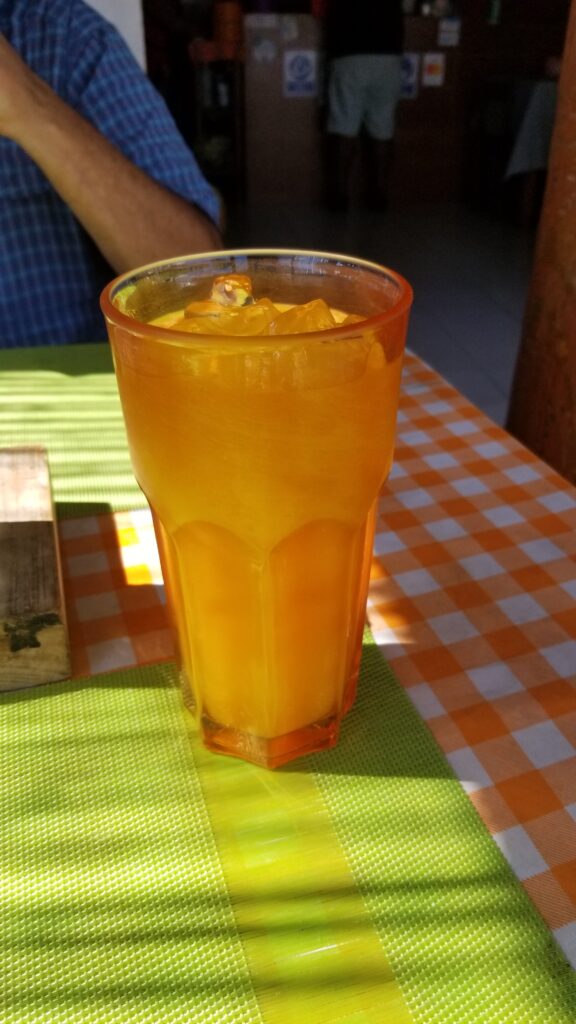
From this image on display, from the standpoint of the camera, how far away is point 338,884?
0.44 meters

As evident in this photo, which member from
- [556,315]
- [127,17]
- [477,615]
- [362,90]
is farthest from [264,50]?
[477,615]

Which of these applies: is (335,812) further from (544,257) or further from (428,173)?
(428,173)

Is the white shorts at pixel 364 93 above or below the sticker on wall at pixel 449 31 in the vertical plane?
below

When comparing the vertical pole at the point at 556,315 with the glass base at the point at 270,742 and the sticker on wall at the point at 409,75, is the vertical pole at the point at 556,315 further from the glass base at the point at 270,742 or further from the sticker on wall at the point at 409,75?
the sticker on wall at the point at 409,75

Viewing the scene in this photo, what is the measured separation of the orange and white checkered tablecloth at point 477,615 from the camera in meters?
0.48

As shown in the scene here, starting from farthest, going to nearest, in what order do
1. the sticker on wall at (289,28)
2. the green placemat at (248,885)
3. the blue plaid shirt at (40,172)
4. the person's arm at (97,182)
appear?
the sticker on wall at (289,28)
the blue plaid shirt at (40,172)
the person's arm at (97,182)
the green placemat at (248,885)

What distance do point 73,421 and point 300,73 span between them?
5.95 metres

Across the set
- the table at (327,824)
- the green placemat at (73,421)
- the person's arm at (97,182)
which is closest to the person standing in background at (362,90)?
the person's arm at (97,182)

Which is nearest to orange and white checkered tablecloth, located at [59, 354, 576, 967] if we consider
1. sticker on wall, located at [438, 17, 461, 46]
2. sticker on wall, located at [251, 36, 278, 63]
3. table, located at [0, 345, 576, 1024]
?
table, located at [0, 345, 576, 1024]

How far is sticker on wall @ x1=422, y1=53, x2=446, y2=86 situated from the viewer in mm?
5910

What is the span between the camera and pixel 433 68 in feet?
19.5

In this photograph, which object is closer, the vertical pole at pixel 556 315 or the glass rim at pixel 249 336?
the glass rim at pixel 249 336

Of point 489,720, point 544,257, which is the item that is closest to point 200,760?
point 489,720

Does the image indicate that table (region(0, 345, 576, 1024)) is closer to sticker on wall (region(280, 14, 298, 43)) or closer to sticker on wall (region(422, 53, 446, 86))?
sticker on wall (region(280, 14, 298, 43))
